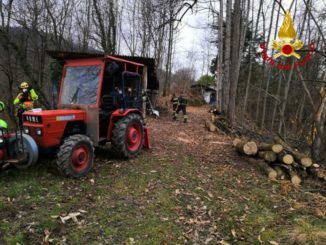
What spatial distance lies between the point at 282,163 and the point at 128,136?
13.6ft

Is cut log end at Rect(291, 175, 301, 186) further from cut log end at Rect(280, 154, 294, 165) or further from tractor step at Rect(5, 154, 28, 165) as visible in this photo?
tractor step at Rect(5, 154, 28, 165)

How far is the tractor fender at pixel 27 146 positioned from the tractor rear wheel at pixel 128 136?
193 cm

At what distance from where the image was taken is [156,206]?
546 cm

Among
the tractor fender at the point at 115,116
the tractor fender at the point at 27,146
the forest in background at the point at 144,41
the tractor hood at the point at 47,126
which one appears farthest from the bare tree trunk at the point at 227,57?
the tractor fender at the point at 27,146

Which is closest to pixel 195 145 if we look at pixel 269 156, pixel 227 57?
pixel 269 156

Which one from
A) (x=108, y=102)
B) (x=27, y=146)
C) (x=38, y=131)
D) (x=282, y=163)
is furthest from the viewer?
(x=282, y=163)

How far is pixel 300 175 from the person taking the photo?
27.5 ft

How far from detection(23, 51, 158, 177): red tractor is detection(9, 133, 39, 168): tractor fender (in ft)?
1.09

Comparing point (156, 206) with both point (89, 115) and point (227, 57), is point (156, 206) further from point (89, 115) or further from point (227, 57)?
point (227, 57)

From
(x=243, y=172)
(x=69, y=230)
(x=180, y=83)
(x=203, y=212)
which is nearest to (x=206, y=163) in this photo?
(x=243, y=172)

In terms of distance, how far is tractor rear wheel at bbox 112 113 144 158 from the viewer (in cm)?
723

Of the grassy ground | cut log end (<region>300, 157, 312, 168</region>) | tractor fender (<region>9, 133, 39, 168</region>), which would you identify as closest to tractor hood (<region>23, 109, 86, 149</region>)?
tractor fender (<region>9, 133, 39, 168</region>)

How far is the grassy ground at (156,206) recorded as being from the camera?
457 cm

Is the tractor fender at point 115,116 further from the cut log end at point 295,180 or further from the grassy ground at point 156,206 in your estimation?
the cut log end at point 295,180
